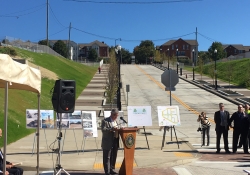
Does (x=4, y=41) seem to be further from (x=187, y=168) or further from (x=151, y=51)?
(x=151, y=51)

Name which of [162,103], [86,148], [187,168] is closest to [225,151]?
[187,168]

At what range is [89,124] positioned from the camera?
596 inches

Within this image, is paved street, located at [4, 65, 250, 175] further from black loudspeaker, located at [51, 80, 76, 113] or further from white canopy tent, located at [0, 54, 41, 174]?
white canopy tent, located at [0, 54, 41, 174]

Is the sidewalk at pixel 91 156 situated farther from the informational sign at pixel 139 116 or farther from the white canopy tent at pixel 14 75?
the white canopy tent at pixel 14 75

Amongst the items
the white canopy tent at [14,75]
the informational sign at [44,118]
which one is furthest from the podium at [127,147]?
the informational sign at [44,118]

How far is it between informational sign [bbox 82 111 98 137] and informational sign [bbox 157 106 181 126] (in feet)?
8.51

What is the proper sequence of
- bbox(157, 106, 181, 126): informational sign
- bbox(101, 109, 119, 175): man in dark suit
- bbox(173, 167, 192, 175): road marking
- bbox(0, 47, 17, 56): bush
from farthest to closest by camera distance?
bbox(0, 47, 17, 56): bush
bbox(157, 106, 181, 126): informational sign
bbox(173, 167, 192, 175): road marking
bbox(101, 109, 119, 175): man in dark suit

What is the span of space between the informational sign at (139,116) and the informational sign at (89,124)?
137 cm

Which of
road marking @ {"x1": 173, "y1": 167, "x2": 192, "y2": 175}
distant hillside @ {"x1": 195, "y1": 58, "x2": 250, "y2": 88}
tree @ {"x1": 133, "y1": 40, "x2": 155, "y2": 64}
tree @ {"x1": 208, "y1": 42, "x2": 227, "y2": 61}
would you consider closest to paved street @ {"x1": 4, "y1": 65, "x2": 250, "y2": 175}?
road marking @ {"x1": 173, "y1": 167, "x2": 192, "y2": 175}

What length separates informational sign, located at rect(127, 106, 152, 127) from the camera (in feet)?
49.1

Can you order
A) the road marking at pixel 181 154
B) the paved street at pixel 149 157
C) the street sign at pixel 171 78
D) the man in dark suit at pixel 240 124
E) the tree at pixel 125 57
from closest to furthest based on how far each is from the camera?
the paved street at pixel 149 157
the road marking at pixel 181 154
the man in dark suit at pixel 240 124
the street sign at pixel 171 78
the tree at pixel 125 57

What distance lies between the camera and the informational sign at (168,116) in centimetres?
1578

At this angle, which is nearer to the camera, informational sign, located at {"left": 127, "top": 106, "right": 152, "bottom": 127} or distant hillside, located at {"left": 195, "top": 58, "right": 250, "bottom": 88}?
informational sign, located at {"left": 127, "top": 106, "right": 152, "bottom": 127}

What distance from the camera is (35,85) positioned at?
8453 millimetres
